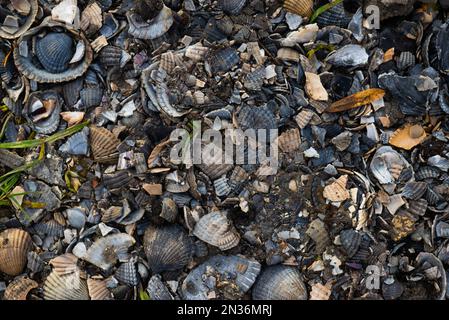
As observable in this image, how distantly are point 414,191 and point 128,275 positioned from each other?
3.89 feet

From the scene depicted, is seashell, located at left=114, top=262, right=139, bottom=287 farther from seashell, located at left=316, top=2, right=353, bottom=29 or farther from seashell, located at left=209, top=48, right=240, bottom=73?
seashell, located at left=316, top=2, right=353, bottom=29

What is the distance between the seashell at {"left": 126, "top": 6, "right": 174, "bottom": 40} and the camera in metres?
2.33

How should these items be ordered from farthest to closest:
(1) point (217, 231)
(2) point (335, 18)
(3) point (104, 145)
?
(2) point (335, 18) → (3) point (104, 145) → (1) point (217, 231)

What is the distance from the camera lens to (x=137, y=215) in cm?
224

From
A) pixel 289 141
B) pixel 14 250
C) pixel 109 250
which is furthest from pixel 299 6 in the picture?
pixel 14 250

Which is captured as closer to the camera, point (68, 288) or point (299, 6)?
point (68, 288)

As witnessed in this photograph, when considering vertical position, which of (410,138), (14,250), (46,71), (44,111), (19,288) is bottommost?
(19,288)

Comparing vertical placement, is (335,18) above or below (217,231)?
above

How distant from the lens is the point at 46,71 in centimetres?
234

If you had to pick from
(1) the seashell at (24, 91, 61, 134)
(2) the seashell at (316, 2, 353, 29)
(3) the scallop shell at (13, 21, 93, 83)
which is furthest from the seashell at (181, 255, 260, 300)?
(2) the seashell at (316, 2, 353, 29)

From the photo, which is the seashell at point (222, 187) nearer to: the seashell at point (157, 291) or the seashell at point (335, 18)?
the seashell at point (157, 291)

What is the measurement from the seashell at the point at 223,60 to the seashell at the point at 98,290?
95 cm

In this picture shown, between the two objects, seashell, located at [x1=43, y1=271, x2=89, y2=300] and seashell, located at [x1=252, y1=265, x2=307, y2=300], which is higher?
seashell, located at [x1=252, y1=265, x2=307, y2=300]

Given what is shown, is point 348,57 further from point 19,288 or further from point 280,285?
point 19,288
